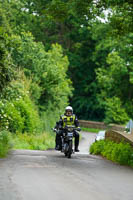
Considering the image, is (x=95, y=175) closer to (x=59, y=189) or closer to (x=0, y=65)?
(x=59, y=189)

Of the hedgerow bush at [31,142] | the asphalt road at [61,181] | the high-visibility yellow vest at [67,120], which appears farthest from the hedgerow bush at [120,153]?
the hedgerow bush at [31,142]

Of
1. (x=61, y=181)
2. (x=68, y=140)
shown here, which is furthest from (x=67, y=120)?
(x=61, y=181)

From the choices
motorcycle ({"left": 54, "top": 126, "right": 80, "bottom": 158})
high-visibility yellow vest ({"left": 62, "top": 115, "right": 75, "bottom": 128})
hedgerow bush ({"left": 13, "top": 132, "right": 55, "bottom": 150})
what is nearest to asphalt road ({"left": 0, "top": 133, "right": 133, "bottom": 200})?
motorcycle ({"left": 54, "top": 126, "right": 80, "bottom": 158})

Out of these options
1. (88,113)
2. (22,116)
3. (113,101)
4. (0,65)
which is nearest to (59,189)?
(0,65)

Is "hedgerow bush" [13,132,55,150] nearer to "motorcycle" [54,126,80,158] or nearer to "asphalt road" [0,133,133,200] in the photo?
"motorcycle" [54,126,80,158]

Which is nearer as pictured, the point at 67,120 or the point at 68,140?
the point at 68,140

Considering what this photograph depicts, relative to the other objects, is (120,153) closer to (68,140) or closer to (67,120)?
(68,140)

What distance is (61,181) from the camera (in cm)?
1043

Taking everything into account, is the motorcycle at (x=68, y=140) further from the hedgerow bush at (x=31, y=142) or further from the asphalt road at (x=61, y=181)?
the hedgerow bush at (x=31, y=142)

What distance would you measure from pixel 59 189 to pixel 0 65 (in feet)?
30.2

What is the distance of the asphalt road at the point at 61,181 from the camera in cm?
888

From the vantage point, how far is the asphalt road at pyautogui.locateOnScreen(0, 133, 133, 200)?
29.1 feet

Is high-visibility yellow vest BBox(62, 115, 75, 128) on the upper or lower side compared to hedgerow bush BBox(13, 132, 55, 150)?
upper

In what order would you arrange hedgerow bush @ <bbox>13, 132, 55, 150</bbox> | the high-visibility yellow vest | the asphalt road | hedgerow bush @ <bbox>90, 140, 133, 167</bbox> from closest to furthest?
the asphalt road → hedgerow bush @ <bbox>90, 140, 133, 167</bbox> → the high-visibility yellow vest → hedgerow bush @ <bbox>13, 132, 55, 150</bbox>
